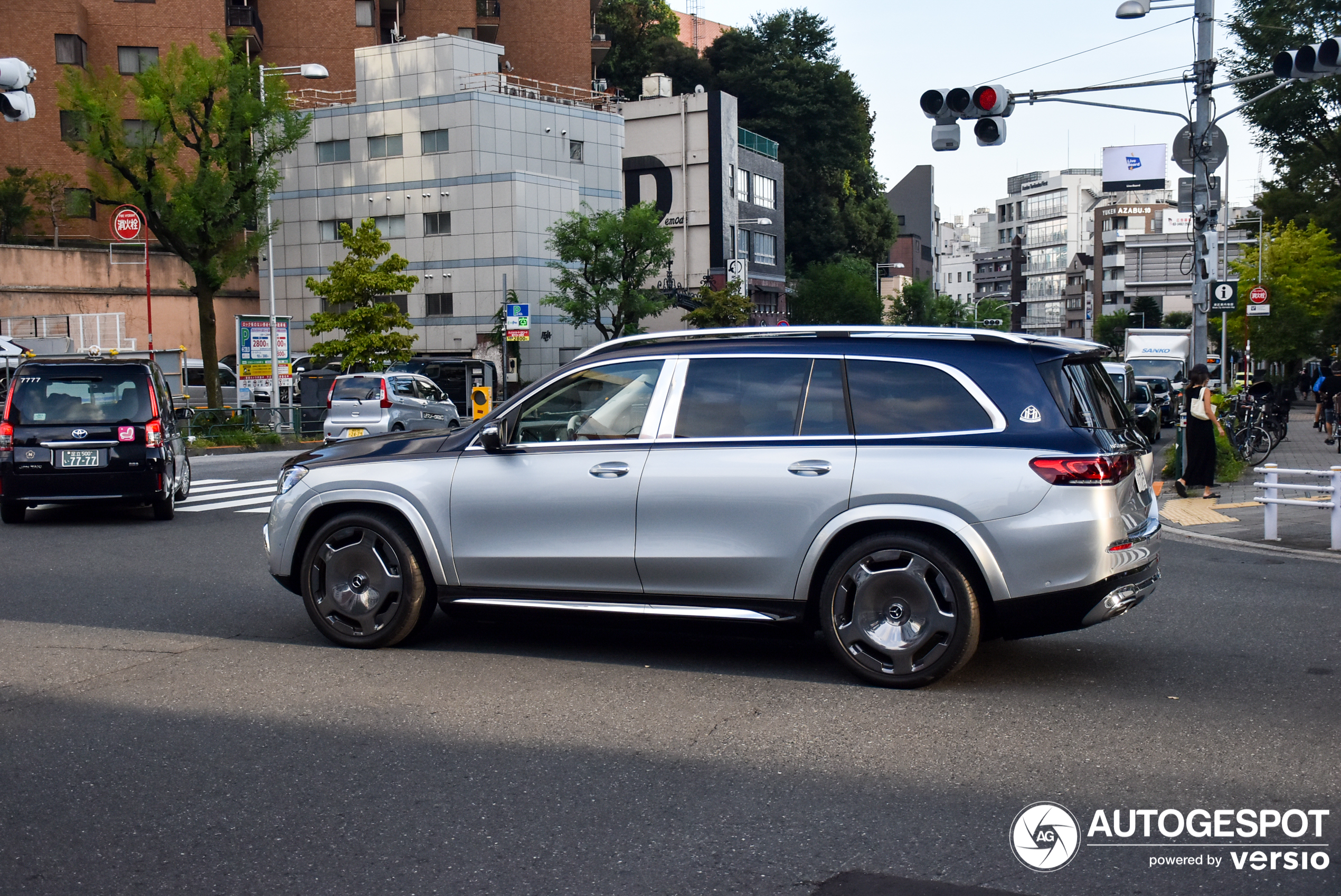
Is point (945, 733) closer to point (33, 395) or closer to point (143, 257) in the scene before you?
point (33, 395)

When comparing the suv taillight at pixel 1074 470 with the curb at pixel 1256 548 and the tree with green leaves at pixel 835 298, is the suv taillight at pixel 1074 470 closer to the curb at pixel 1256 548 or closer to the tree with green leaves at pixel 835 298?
the curb at pixel 1256 548

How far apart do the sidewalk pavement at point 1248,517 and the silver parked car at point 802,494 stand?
268 inches

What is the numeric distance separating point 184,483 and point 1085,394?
1325 centimetres

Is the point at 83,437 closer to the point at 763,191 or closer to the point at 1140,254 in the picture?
the point at 763,191

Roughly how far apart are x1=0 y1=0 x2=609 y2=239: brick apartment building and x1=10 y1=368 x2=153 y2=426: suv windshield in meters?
32.5

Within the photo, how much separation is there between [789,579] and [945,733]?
1.16m

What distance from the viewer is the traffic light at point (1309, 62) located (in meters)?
13.7

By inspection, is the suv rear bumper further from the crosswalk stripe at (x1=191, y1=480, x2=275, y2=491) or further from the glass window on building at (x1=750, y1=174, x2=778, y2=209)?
the glass window on building at (x1=750, y1=174, x2=778, y2=209)

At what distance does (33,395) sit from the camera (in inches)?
549

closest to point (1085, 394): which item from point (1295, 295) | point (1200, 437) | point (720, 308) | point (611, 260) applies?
point (1200, 437)

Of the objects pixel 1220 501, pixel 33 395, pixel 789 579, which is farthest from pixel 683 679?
pixel 1220 501

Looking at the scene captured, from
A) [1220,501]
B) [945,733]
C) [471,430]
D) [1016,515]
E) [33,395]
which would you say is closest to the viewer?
[945,733]

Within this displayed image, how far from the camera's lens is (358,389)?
2795 centimetres

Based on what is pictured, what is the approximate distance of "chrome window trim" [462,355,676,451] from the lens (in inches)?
264
